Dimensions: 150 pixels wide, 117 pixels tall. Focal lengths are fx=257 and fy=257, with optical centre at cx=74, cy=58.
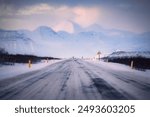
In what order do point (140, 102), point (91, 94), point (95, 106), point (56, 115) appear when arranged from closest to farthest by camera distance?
point (56, 115) < point (95, 106) < point (140, 102) < point (91, 94)

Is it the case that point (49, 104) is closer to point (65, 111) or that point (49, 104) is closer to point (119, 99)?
point (65, 111)

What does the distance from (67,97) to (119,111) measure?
221cm

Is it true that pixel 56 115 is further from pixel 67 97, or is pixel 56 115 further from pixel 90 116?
pixel 67 97

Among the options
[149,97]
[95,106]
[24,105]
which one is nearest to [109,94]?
[149,97]

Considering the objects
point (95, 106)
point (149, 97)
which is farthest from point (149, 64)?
point (95, 106)

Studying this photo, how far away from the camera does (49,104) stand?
793 cm

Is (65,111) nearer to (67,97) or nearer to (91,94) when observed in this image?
(67,97)

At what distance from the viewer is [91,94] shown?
975cm

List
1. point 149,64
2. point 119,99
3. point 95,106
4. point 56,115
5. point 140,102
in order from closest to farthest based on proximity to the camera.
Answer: point 56,115
point 95,106
point 140,102
point 119,99
point 149,64

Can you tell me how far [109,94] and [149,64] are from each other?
23203mm

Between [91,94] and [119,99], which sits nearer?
[119,99]

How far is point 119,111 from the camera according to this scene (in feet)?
24.5

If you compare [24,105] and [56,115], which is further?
[24,105]

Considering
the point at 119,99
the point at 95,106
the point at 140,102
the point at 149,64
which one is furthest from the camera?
the point at 149,64
